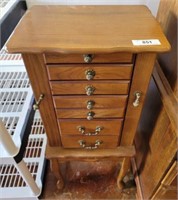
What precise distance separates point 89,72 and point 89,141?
353 mm

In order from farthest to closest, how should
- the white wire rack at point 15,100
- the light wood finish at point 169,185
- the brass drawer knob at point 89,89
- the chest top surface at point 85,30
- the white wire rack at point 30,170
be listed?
1. the white wire rack at point 30,170
2. the white wire rack at point 15,100
3. the light wood finish at point 169,185
4. the brass drawer knob at point 89,89
5. the chest top surface at point 85,30

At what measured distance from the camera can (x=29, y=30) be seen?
49 centimetres

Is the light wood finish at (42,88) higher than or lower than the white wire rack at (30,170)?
higher

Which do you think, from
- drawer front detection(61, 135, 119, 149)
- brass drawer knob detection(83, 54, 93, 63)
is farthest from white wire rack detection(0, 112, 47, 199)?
brass drawer knob detection(83, 54, 93, 63)

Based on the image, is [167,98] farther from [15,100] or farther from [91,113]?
[15,100]

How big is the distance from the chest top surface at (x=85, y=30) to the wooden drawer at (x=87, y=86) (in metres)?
0.12

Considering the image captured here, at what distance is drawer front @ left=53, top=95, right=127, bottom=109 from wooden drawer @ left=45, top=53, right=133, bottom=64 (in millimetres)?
128

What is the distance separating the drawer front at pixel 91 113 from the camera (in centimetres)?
61

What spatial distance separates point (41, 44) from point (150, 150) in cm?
68

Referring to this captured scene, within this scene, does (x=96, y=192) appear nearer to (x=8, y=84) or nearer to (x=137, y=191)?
(x=137, y=191)

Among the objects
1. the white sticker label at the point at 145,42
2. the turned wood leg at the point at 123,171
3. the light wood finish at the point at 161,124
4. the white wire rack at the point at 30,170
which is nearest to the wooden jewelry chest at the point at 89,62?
the white sticker label at the point at 145,42

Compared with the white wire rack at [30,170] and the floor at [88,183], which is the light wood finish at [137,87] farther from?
the white wire rack at [30,170]

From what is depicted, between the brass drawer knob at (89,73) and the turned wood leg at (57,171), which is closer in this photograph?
the brass drawer knob at (89,73)

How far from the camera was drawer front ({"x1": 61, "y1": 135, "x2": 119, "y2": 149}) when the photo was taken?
0.73 meters
